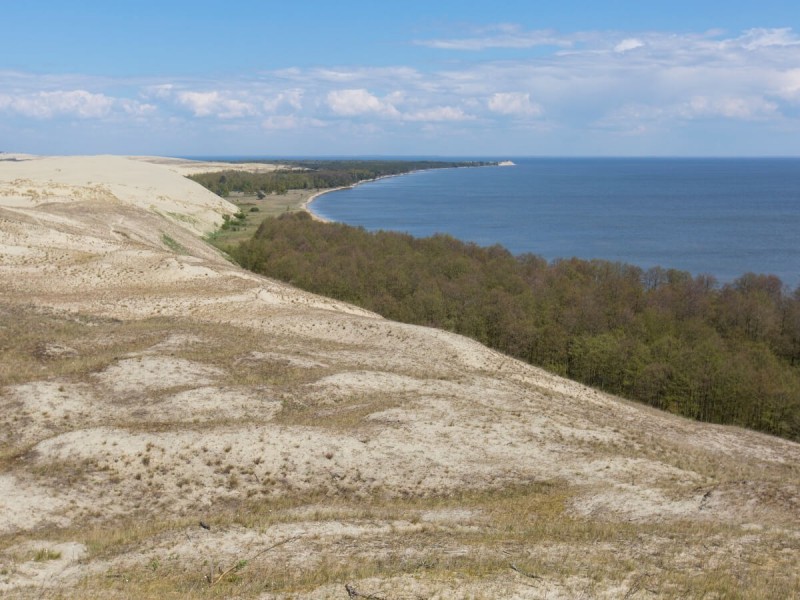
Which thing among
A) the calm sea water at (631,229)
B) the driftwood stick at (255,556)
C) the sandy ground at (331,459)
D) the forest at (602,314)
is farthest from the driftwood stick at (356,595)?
the calm sea water at (631,229)

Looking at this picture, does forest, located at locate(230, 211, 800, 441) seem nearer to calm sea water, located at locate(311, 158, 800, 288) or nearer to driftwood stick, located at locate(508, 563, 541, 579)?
calm sea water, located at locate(311, 158, 800, 288)

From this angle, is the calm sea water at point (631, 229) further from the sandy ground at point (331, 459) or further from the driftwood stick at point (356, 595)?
the driftwood stick at point (356, 595)

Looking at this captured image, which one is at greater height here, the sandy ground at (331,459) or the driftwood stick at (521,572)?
the driftwood stick at (521,572)

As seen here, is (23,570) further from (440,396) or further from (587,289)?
(587,289)

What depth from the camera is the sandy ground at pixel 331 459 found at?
14.1 metres

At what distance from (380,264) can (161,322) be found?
3877cm

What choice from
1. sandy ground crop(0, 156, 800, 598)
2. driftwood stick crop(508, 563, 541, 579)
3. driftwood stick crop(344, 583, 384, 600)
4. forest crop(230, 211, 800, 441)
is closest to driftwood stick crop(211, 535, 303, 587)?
sandy ground crop(0, 156, 800, 598)

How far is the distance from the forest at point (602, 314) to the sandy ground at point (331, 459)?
14.9 meters

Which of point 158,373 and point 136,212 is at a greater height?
point 136,212

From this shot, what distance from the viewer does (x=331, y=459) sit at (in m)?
21.2

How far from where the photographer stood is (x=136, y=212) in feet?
258

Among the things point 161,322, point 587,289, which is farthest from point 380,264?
point 161,322

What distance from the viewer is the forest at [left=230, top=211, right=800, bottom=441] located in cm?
4672

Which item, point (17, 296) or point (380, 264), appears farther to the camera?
point (380, 264)
